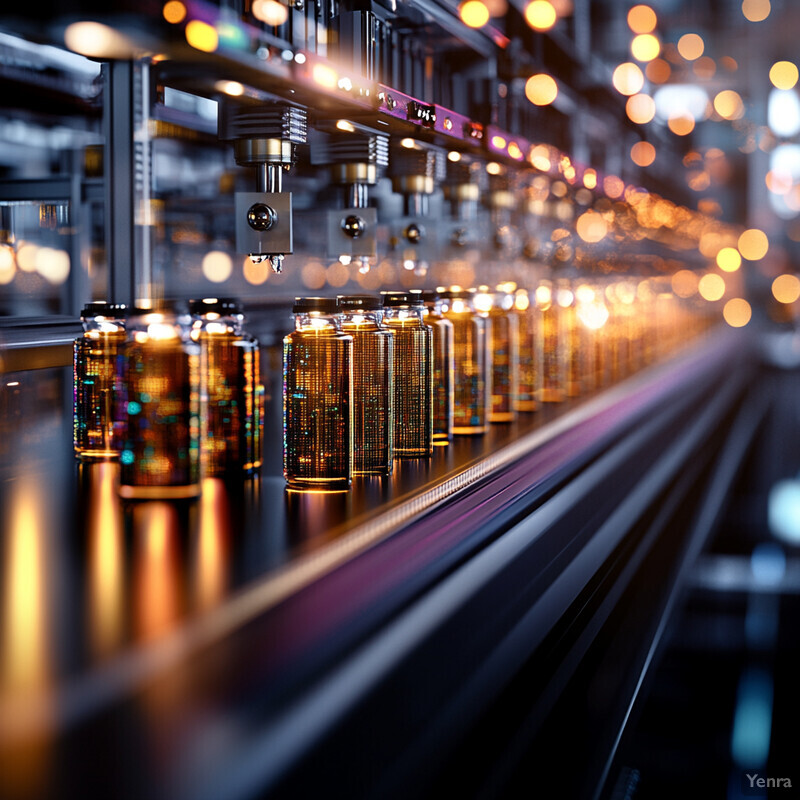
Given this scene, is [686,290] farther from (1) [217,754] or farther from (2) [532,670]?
(1) [217,754]

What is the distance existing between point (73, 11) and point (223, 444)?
0.48 meters

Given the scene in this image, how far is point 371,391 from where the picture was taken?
1198 millimetres

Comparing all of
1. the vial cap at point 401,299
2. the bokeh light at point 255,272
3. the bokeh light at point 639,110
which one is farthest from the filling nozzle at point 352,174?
the bokeh light at point 639,110

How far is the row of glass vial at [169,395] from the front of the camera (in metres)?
0.99

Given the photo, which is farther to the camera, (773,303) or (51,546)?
(773,303)

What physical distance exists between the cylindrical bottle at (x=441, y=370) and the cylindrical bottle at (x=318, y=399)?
35 cm

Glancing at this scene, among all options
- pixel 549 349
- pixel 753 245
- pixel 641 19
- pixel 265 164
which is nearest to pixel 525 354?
pixel 549 349

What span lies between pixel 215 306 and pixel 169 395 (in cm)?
17

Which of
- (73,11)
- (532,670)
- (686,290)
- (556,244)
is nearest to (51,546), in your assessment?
(73,11)

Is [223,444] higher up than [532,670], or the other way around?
[223,444]

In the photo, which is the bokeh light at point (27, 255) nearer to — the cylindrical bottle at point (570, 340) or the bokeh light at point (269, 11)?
the bokeh light at point (269, 11)

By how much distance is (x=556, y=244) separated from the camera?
10.3 ft

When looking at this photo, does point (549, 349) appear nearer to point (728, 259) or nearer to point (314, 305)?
point (314, 305)

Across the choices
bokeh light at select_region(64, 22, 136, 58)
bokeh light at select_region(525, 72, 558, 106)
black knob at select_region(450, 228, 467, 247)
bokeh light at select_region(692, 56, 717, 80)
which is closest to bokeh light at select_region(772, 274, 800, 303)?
bokeh light at select_region(692, 56, 717, 80)
